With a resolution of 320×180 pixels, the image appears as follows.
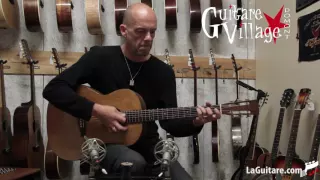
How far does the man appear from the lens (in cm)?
183

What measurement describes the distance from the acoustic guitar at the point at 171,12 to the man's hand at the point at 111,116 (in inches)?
59.3

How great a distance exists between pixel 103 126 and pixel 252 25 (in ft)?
7.66

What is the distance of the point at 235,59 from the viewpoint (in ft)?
11.4

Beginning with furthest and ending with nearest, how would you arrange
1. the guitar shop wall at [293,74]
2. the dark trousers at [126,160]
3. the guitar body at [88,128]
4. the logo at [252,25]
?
the logo at [252,25] < the guitar shop wall at [293,74] < the guitar body at [88,128] < the dark trousers at [126,160]

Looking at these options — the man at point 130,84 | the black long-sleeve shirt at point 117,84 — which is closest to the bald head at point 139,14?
the man at point 130,84

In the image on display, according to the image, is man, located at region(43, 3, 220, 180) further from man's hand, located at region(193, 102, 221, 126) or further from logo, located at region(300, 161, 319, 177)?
logo, located at region(300, 161, 319, 177)

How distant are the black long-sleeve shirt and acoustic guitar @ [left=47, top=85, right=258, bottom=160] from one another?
0.22 feet

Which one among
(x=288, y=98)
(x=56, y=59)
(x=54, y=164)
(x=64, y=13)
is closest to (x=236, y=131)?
(x=288, y=98)

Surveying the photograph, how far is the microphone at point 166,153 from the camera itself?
152 cm

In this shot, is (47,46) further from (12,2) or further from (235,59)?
(235,59)

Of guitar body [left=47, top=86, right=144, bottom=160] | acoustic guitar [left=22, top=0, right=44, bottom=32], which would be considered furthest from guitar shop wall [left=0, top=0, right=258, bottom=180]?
guitar body [left=47, top=86, right=144, bottom=160]

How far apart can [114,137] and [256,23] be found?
93.5 inches

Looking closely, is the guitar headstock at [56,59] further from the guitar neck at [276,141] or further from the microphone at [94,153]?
the guitar neck at [276,141]

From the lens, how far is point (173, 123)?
199 cm
